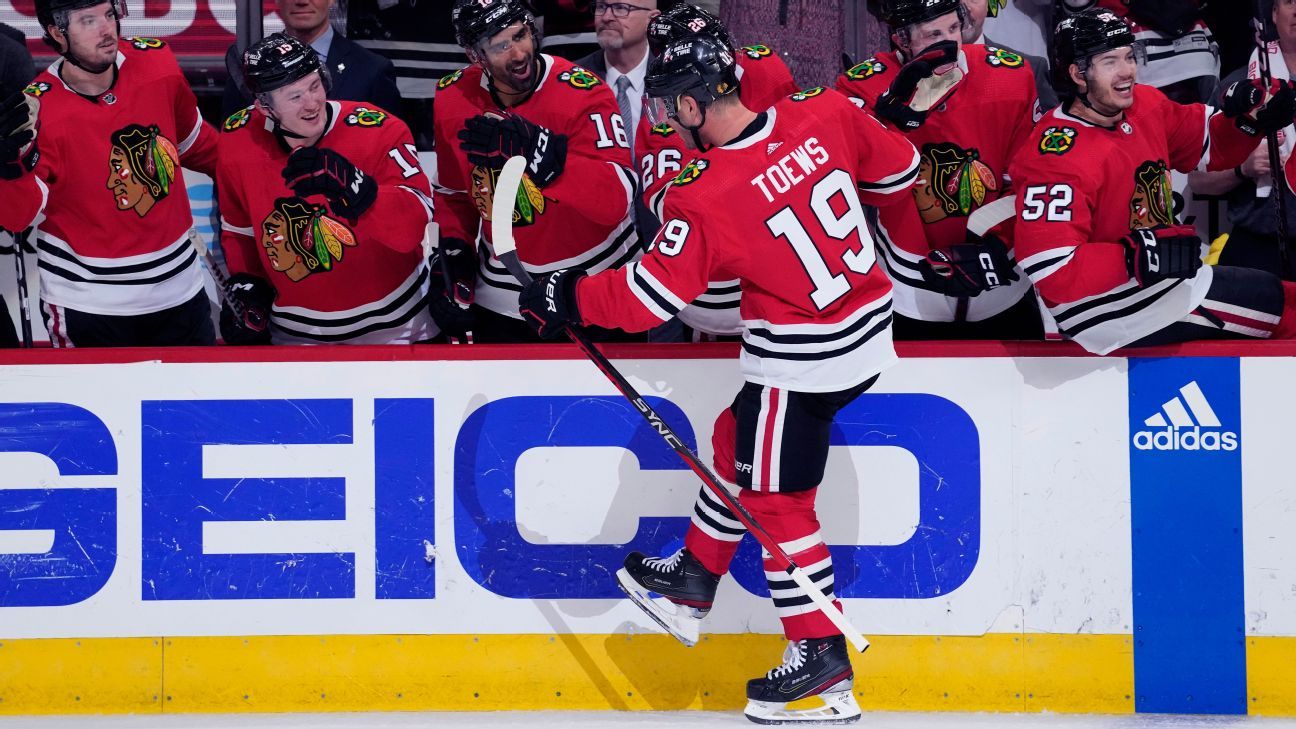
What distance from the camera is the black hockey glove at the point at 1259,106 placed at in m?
3.37

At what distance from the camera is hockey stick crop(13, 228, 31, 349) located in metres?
3.79

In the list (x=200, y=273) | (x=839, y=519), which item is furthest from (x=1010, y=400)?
(x=200, y=273)

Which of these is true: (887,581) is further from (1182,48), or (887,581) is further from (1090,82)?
(1182,48)

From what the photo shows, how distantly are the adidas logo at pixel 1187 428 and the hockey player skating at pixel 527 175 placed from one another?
132cm

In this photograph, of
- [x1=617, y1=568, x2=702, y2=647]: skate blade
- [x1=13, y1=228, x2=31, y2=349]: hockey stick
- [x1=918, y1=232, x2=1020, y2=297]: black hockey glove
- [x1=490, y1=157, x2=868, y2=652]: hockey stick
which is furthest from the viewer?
[x1=13, y1=228, x2=31, y2=349]: hockey stick

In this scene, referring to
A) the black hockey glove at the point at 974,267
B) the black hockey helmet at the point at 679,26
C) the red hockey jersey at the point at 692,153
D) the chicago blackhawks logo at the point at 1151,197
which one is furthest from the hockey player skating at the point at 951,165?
the black hockey helmet at the point at 679,26

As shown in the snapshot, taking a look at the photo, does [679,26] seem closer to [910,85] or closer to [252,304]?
[910,85]

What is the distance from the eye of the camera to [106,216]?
142 inches

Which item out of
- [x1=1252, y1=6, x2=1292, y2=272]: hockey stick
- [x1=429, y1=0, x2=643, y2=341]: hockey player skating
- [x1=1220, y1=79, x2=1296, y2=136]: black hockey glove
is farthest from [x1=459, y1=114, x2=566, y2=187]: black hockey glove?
[x1=1252, y1=6, x2=1292, y2=272]: hockey stick

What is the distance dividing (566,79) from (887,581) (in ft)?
4.69

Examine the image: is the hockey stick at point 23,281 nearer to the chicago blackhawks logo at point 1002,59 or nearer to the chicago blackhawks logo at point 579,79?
the chicago blackhawks logo at point 579,79

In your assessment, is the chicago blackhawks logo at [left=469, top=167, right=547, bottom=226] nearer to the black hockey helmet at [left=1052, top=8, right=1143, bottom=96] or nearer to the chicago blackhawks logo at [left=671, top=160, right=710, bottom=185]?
the chicago blackhawks logo at [left=671, top=160, right=710, bottom=185]

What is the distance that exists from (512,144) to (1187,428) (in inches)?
63.8

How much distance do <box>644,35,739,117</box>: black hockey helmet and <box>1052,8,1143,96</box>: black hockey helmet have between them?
89cm
